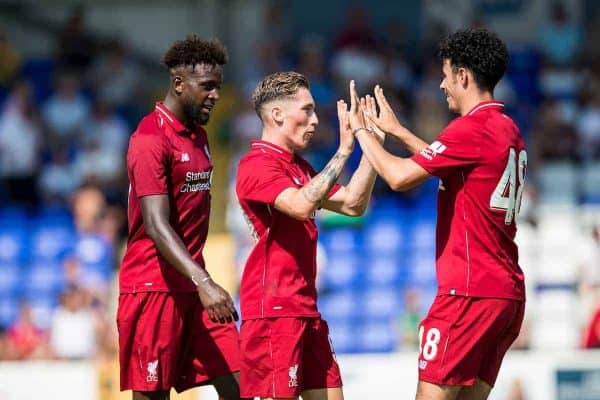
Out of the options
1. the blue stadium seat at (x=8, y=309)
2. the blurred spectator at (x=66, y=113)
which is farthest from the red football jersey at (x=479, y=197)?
the blurred spectator at (x=66, y=113)

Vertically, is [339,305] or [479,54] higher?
[479,54]

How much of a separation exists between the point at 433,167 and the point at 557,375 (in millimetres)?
5248

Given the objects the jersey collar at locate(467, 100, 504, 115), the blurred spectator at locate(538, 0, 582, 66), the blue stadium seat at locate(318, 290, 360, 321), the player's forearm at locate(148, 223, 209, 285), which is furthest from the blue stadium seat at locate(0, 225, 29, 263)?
the jersey collar at locate(467, 100, 504, 115)

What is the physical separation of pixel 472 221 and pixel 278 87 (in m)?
1.39

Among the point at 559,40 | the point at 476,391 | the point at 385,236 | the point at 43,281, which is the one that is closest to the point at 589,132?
the point at 559,40

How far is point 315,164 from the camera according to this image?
1573cm

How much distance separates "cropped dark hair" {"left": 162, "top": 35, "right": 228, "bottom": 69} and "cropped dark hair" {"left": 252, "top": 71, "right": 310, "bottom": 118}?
1.28 feet

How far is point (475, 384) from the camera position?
6.98 meters

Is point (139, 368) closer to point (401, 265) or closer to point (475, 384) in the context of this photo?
point (475, 384)

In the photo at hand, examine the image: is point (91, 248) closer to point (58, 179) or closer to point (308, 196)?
point (58, 179)

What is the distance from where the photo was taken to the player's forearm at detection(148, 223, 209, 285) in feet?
22.7

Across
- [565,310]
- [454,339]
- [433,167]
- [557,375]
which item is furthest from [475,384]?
[565,310]

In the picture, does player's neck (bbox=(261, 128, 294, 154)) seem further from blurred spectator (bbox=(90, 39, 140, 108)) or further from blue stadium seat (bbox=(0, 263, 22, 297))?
blurred spectator (bbox=(90, 39, 140, 108))

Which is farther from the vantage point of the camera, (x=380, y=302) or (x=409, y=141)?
(x=380, y=302)
